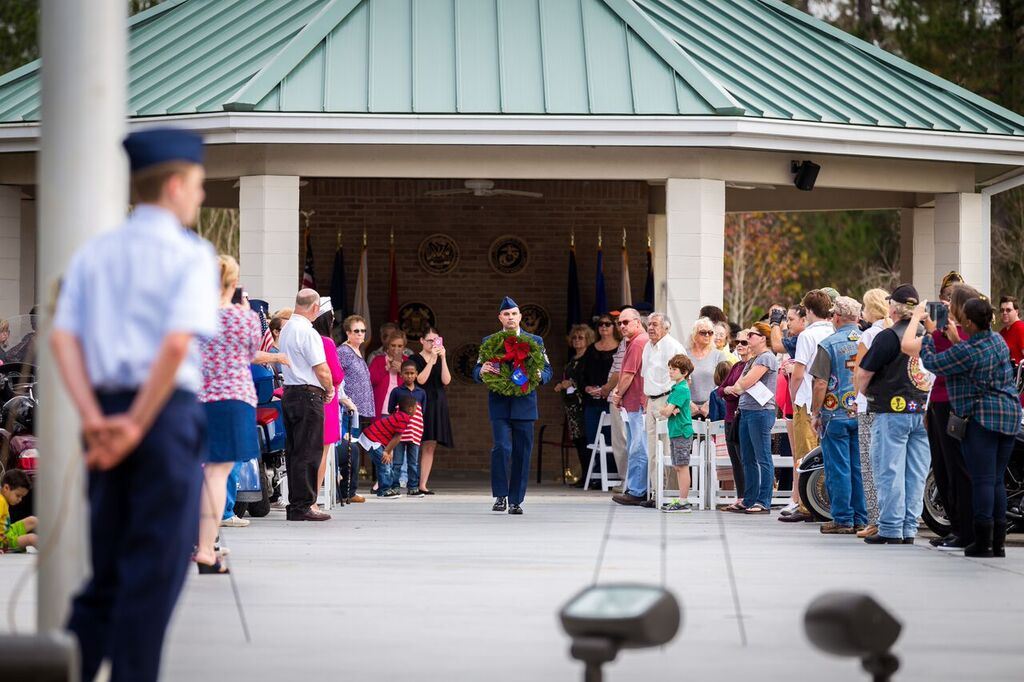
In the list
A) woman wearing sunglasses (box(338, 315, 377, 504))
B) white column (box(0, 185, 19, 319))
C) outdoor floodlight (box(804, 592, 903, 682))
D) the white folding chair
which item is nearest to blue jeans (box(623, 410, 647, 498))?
the white folding chair

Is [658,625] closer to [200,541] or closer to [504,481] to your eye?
[200,541]

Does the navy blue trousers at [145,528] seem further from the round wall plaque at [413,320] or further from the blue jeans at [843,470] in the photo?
the round wall plaque at [413,320]

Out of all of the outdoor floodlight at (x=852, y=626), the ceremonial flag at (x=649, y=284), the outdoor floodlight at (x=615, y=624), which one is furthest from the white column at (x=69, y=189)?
the ceremonial flag at (x=649, y=284)

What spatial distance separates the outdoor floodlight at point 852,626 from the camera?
18.5 ft

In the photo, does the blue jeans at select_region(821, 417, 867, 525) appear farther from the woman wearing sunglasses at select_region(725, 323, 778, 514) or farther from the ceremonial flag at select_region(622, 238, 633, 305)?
the ceremonial flag at select_region(622, 238, 633, 305)

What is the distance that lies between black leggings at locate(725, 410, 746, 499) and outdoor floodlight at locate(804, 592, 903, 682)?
868cm

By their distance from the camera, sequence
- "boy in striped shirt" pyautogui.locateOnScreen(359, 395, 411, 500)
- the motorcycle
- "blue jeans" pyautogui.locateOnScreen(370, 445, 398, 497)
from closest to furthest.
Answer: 1. the motorcycle
2. "boy in striped shirt" pyautogui.locateOnScreen(359, 395, 411, 500)
3. "blue jeans" pyautogui.locateOnScreen(370, 445, 398, 497)

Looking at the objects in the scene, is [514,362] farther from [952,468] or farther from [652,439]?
[952,468]

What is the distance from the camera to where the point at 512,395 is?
1434 centimetres

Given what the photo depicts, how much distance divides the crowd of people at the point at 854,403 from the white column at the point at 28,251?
843cm

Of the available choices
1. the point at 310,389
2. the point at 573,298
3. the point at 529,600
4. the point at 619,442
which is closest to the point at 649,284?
the point at 573,298

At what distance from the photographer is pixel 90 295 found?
5.09m

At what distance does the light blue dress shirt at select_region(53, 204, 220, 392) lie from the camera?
5.07 m

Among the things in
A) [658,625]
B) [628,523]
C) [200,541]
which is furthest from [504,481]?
[658,625]
